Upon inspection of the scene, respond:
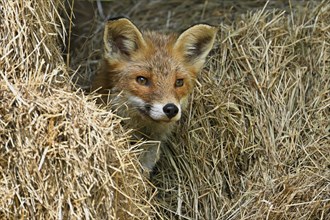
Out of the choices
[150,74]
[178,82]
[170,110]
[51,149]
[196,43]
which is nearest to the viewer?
[51,149]

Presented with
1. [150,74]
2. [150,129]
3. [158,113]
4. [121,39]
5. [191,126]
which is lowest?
[191,126]

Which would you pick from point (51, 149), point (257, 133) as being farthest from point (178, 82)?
point (51, 149)

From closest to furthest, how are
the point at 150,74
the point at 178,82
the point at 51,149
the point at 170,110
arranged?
the point at 51,149
the point at 170,110
the point at 150,74
the point at 178,82

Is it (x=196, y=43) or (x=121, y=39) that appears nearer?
(x=121, y=39)

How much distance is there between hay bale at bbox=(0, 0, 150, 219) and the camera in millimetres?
4645

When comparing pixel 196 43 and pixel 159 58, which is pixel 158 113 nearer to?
pixel 159 58

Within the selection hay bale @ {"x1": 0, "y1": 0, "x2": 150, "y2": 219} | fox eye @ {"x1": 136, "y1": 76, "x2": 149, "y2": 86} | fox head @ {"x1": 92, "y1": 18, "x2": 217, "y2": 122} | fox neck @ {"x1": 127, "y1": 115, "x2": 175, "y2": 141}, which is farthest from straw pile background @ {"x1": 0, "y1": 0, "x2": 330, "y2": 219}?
fox eye @ {"x1": 136, "y1": 76, "x2": 149, "y2": 86}

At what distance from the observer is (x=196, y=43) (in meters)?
6.05

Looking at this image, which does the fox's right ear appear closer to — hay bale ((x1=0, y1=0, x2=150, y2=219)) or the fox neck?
the fox neck

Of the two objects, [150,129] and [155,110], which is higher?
[155,110]

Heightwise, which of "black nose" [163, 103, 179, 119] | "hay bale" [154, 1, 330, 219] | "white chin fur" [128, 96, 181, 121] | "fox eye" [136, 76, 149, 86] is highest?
"fox eye" [136, 76, 149, 86]

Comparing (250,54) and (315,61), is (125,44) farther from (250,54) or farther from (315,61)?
(315,61)

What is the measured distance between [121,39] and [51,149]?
1.44m

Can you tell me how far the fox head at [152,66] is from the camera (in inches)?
220
